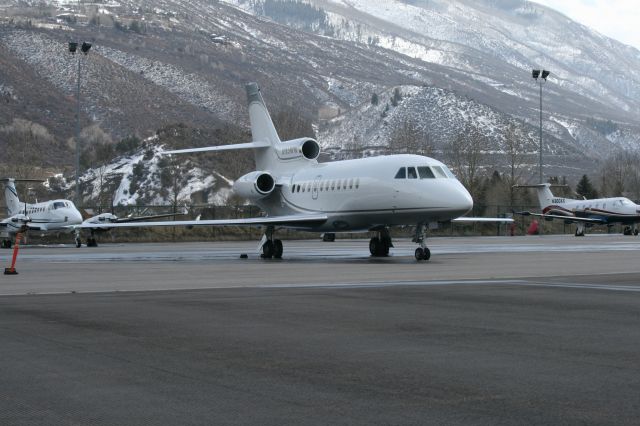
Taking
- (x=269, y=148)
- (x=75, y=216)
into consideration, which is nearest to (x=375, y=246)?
(x=269, y=148)

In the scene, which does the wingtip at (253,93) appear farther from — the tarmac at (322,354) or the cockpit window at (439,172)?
the tarmac at (322,354)

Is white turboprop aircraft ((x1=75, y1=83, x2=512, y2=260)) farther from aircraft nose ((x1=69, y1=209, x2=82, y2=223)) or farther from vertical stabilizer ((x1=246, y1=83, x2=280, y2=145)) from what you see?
aircraft nose ((x1=69, y1=209, x2=82, y2=223))

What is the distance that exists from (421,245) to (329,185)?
497 cm

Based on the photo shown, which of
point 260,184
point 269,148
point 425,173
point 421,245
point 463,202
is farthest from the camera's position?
point 269,148

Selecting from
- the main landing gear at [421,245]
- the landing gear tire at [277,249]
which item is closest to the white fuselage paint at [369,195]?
the main landing gear at [421,245]

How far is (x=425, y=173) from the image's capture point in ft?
A: 100

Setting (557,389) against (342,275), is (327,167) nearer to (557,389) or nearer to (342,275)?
(342,275)

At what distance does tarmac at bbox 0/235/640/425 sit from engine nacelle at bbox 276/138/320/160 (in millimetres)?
17965

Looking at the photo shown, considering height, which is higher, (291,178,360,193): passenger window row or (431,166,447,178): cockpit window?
(431,166,447,178): cockpit window

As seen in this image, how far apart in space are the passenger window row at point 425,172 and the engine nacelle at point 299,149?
6.74 metres

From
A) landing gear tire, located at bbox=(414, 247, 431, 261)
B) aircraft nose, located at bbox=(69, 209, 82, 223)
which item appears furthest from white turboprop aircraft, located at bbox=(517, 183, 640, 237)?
landing gear tire, located at bbox=(414, 247, 431, 261)

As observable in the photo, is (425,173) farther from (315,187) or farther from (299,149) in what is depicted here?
(299,149)

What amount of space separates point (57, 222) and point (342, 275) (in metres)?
32.7

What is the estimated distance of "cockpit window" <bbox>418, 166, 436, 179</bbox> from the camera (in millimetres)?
30394
